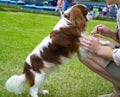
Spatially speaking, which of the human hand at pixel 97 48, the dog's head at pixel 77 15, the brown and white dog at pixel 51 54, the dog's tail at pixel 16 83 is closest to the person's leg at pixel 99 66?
the human hand at pixel 97 48

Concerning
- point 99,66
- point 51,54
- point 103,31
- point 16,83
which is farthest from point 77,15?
point 16,83

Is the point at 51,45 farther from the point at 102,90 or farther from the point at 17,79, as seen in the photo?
the point at 102,90

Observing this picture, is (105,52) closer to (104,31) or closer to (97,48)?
(97,48)

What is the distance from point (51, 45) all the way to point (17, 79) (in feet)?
1.62

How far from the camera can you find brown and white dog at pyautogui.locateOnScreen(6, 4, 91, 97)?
11.6 ft

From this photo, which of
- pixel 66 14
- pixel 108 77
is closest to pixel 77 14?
pixel 66 14

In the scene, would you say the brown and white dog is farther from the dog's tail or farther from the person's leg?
the person's leg

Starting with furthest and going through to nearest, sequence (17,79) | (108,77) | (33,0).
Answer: (33,0), (17,79), (108,77)

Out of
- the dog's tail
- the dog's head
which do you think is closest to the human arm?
the dog's head

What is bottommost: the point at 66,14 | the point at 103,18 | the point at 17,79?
the point at 103,18

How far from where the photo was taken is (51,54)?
3.54 metres

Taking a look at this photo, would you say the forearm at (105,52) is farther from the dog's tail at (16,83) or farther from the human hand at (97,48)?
the dog's tail at (16,83)

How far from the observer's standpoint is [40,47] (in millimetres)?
3592

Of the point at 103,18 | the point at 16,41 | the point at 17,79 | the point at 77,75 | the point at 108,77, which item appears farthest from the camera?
the point at 103,18
